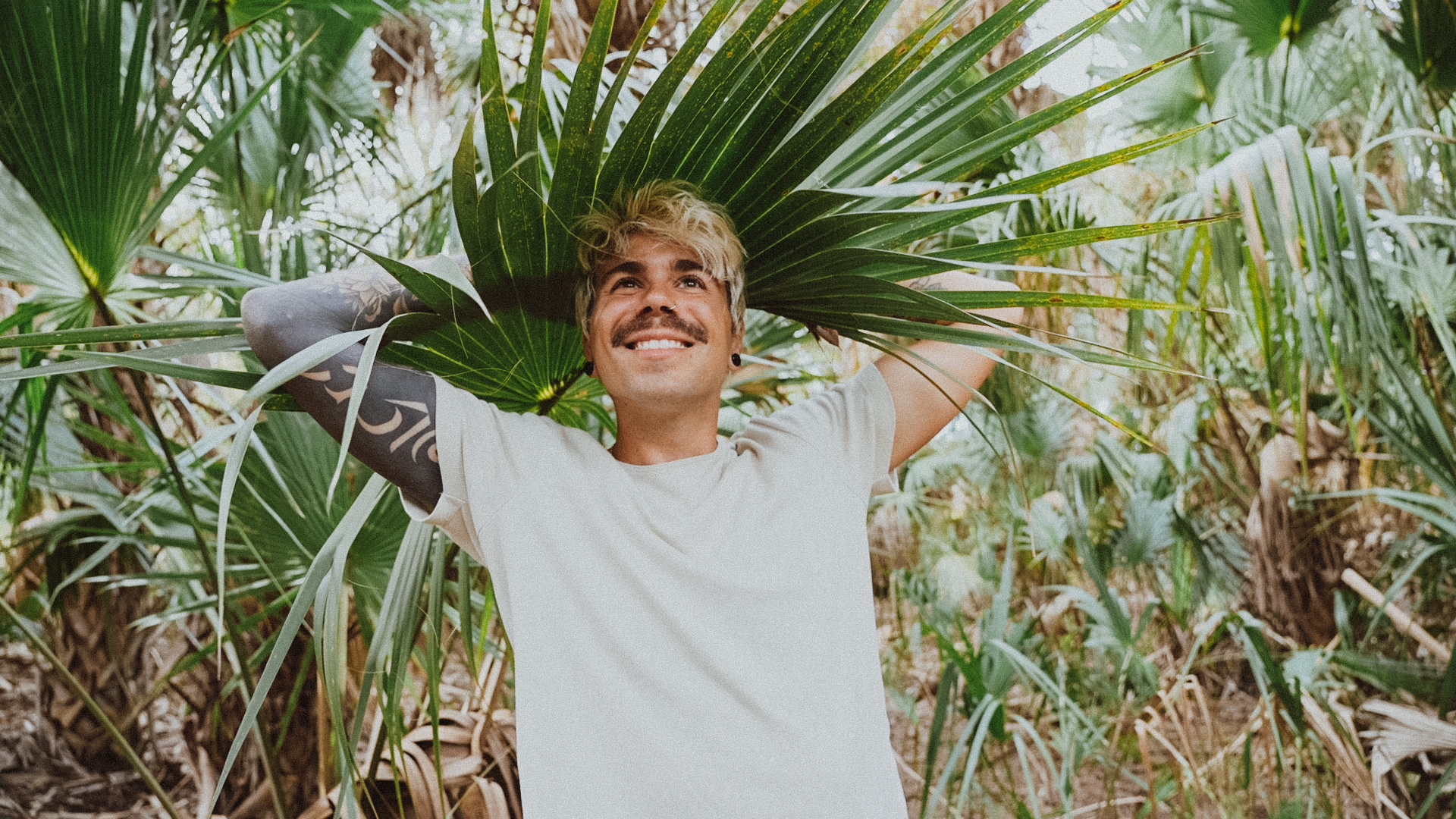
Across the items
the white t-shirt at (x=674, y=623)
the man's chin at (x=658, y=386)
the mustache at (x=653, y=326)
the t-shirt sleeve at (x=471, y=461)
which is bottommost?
the white t-shirt at (x=674, y=623)

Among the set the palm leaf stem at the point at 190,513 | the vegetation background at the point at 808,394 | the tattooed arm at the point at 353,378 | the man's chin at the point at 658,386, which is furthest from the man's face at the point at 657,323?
the palm leaf stem at the point at 190,513

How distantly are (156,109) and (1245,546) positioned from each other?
3.49 metres

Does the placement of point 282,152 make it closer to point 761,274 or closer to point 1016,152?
point 761,274

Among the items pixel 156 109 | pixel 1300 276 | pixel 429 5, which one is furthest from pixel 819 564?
pixel 429 5

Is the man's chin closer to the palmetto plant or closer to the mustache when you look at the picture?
the mustache

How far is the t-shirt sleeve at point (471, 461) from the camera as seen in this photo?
1.13 metres

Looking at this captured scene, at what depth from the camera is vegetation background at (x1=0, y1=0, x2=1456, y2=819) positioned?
47.6 inches

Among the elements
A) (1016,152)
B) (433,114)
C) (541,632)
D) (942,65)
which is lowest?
(541,632)

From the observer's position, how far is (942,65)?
40.4 inches

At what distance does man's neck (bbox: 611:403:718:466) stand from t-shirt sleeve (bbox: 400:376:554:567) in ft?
0.53

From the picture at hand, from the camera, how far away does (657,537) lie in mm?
1144

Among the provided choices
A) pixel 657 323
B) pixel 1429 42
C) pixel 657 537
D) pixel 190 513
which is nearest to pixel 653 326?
pixel 657 323

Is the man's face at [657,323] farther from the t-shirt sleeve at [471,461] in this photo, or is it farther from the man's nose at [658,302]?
the t-shirt sleeve at [471,461]

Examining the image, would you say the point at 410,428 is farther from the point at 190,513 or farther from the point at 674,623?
the point at 190,513
